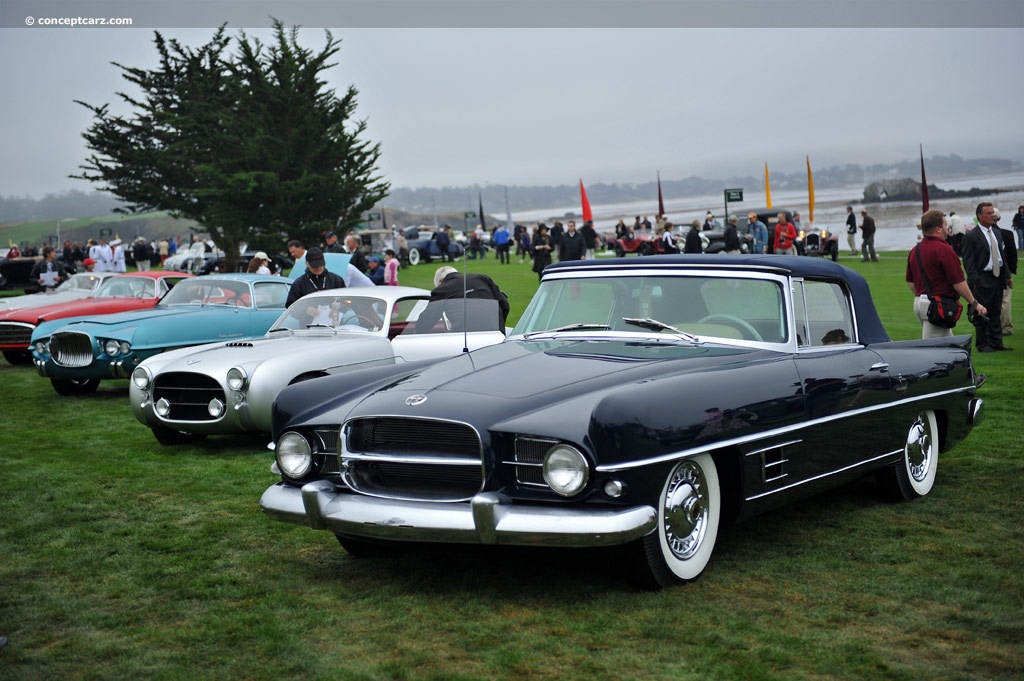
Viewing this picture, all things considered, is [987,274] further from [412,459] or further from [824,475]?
[412,459]

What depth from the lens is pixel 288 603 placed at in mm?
4770

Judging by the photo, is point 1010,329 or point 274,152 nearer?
point 1010,329

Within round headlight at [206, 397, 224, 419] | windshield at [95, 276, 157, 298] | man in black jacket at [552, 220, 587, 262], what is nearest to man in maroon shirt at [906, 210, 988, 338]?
round headlight at [206, 397, 224, 419]

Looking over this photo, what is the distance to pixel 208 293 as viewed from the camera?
13125 mm

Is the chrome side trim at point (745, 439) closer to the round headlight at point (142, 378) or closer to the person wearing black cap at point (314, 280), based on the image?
the round headlight at point (142, 378)

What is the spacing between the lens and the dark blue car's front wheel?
459 centimetres

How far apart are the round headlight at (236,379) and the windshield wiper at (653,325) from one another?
3.77 m

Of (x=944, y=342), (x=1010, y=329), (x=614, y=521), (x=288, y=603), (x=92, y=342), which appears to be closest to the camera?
(x=614, y=521)

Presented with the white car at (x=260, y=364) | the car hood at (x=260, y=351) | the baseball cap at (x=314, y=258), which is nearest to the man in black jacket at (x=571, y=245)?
the baseball cap at (x=314, y=258)

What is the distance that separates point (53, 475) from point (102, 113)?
43590 millimetres

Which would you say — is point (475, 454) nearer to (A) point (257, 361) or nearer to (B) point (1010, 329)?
(A) point (257, 361)

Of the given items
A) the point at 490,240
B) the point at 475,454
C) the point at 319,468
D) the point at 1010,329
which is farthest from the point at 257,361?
the point at 490,240

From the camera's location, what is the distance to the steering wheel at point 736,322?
18.7ft

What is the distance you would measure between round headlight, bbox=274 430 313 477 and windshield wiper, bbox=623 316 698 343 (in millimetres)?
1835
